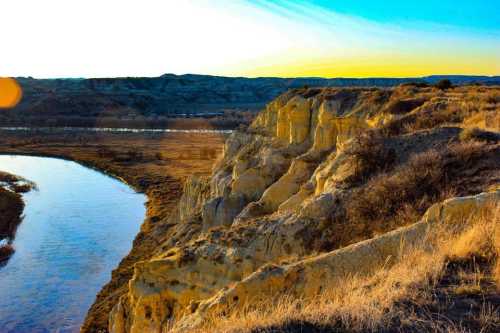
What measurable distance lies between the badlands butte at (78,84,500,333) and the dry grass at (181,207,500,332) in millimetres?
17

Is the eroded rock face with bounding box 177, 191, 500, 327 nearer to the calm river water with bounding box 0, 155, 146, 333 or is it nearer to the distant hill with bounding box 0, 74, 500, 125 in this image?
the calm river water with bounding box 0, 155, 146, 333

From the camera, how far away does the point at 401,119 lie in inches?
613

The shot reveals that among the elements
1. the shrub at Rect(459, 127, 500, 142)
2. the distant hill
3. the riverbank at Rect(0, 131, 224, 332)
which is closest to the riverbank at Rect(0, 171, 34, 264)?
the riverbank at Rect(0, 131, 224, 332)

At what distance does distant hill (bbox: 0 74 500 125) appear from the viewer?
137375mm

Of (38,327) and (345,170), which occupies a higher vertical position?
(345,170)

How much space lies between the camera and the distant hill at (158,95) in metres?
137

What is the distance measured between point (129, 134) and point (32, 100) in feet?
208

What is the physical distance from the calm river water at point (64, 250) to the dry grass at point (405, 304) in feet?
63.8

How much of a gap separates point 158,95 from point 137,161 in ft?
337

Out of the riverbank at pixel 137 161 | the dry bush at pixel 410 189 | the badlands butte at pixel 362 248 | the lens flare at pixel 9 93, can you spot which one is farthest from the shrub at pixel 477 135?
the lens flare at pixel 9 93

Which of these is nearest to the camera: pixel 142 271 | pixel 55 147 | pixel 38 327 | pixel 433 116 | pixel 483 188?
pixel 483 188

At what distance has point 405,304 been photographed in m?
4.59

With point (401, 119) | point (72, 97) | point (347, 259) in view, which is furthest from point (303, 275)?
point (72, 97)

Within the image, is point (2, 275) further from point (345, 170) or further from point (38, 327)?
point (345, 170)
